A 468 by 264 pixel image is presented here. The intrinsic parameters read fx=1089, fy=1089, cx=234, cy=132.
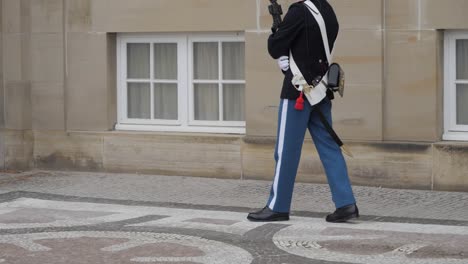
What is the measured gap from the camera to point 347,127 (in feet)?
36.0

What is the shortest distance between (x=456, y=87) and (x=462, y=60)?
0.90ft

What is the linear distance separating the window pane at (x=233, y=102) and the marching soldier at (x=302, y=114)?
8.75 feet

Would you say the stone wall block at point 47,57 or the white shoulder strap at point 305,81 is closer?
the white shoulder strap at point 305,81

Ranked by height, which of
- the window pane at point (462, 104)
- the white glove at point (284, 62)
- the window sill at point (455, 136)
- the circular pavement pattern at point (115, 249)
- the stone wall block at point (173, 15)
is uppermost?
the stone wall block at point (173, 15)

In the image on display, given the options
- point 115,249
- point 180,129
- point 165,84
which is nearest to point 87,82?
point 165,84

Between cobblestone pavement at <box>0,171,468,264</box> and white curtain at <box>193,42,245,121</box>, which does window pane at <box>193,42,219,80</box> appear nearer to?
white curtain at <box>193,42,245,121</box>

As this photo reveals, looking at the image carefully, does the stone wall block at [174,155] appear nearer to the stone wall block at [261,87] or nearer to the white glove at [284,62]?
the stone wall block at [261,87]

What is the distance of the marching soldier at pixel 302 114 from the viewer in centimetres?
891

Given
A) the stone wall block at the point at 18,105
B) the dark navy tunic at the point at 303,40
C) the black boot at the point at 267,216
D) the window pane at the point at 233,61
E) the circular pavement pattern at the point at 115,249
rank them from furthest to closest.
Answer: the stone wall block at the point at 18,105
the window pane at the point at 233,61
the black boot at the point at 267,216
the dark navy tunic at the point at 303,40
the circular pavement pattern at the point at 115,249

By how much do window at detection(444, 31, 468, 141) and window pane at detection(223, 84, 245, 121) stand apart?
2249mm

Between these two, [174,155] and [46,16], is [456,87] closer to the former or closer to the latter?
[174,155]

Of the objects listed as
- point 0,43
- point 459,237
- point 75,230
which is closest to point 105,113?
point 0,43

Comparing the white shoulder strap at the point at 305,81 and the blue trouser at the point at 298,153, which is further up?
the white shoulder strap at the point at 305,81

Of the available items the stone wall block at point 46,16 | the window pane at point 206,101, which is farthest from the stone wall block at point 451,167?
the stone wall block at point 46,16
